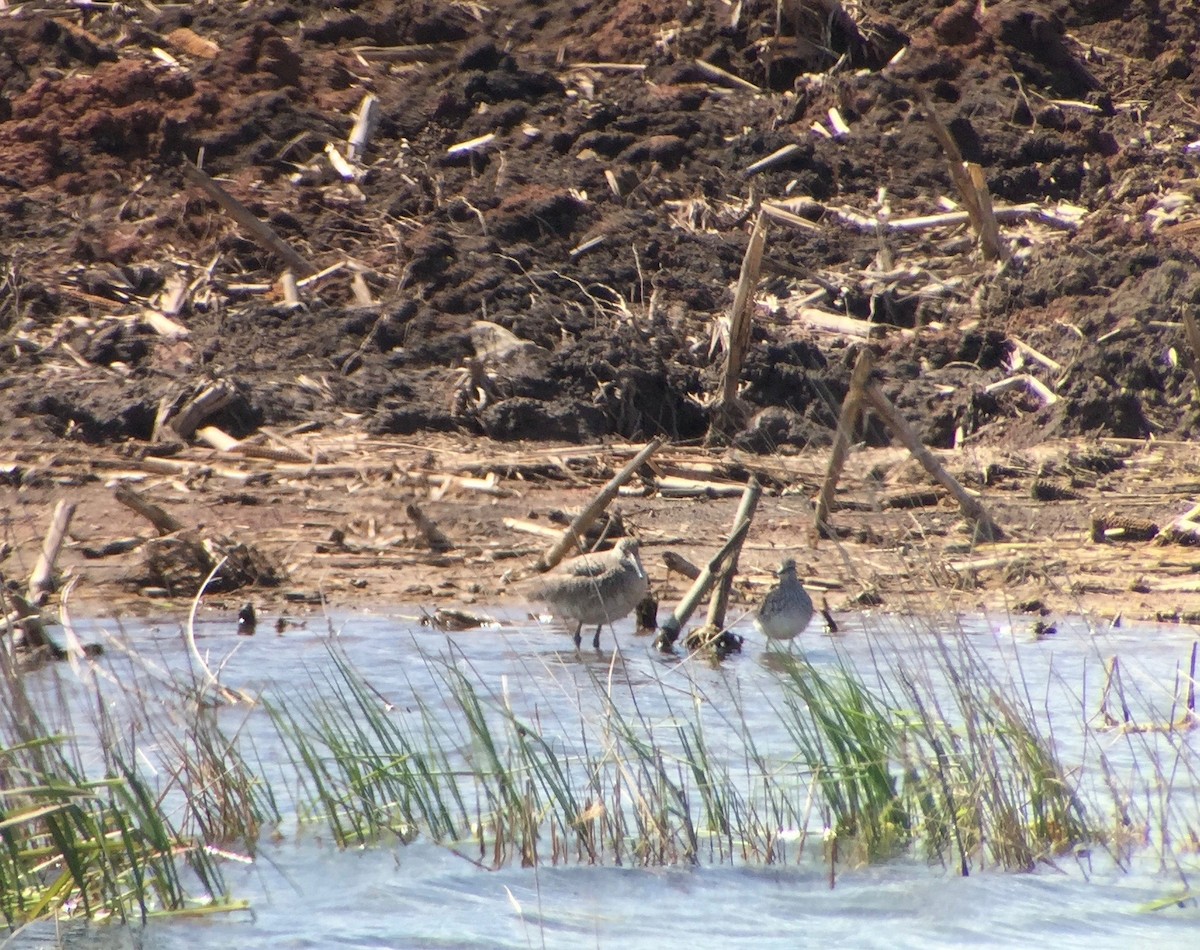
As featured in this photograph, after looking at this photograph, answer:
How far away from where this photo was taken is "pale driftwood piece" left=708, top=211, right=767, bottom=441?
1046 centimetres

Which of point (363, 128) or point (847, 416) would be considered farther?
point (363, 128)

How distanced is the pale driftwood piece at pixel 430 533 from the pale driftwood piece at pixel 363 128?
7054mm

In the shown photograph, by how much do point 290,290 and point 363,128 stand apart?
312 centimetres

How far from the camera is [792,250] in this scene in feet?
47.7

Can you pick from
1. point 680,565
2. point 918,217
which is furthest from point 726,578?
point 918,217

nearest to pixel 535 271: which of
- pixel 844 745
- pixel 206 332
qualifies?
pixel 206 332

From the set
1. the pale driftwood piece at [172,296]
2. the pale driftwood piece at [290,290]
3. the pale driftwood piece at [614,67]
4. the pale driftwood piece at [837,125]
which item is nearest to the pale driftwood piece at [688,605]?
the pale driftwood piece at [290,290]

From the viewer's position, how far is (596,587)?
25.1ft

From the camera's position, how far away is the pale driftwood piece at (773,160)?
15.8 meters

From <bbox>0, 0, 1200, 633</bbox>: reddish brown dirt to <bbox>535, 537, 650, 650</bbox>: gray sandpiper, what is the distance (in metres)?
3.38

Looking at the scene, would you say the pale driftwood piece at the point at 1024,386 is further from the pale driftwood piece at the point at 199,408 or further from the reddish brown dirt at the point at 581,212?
the pale driftwood piece at the point at 199,408

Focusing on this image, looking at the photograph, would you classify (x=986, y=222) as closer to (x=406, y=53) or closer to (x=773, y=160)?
(x=773, y=160)

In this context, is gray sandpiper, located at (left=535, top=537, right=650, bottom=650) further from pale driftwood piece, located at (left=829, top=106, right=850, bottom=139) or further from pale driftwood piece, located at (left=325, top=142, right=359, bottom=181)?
pale driftwood piece, located at (left=829, top=106, right=850, bottom=139)

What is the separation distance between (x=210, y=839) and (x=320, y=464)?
5591 millimetres
